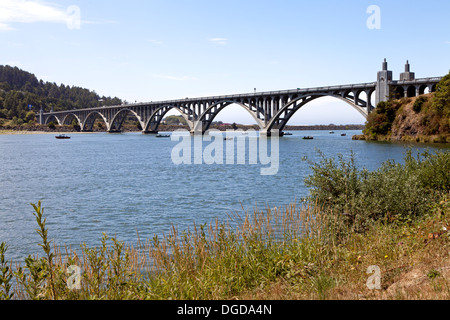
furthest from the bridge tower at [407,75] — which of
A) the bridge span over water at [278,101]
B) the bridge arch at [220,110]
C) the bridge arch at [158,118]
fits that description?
the bridge arch at [158,118]

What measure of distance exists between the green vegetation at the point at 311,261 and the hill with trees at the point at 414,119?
59550mm

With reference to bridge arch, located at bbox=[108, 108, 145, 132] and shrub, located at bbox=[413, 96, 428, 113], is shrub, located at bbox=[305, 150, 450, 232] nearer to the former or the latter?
shrub, located at bbox=[413, 96, 428, 113]

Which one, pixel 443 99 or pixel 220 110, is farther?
pixel 220 110

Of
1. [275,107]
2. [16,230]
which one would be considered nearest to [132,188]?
[16,230]

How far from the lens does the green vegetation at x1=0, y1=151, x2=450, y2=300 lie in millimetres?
6711

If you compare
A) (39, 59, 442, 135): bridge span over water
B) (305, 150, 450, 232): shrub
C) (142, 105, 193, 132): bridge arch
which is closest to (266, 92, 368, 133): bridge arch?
(39, 59, 442, 135): bridge span over water

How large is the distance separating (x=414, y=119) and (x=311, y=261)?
72729 millimetres

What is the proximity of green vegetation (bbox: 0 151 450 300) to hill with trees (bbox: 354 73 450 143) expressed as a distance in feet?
195

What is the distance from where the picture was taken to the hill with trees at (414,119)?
65875 mm

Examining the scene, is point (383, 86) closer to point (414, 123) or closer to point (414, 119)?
point (414, 119)

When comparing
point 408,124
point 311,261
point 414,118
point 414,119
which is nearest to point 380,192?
point 311,261

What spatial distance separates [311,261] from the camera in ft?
29.7
